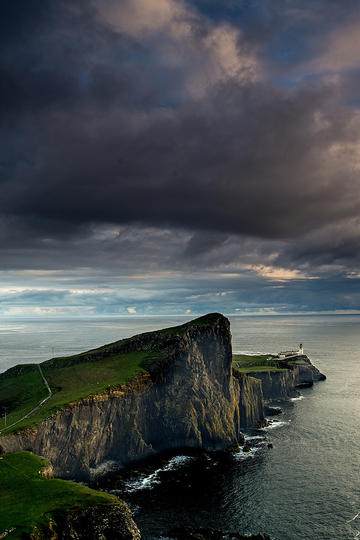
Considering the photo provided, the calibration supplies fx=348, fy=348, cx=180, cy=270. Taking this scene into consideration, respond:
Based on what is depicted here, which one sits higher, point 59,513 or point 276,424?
point 59,513

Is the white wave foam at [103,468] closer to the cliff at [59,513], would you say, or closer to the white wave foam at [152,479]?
the white wave foam at [152,479]

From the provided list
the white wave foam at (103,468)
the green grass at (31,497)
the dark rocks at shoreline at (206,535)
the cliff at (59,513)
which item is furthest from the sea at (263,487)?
the green grass at (31,497)

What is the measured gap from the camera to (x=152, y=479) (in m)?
68.8

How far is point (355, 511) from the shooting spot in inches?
2231

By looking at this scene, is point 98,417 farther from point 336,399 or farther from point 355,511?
point 336,399

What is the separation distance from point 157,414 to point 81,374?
83.4 ft

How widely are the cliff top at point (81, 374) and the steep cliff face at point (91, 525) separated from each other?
96.3ft

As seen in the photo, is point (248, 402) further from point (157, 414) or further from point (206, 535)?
point (206, 535)

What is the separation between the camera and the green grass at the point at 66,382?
74.4 m

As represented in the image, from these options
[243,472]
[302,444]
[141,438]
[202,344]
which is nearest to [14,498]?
[141,438]

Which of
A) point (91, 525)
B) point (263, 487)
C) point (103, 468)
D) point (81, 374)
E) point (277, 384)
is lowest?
point (263, 487)

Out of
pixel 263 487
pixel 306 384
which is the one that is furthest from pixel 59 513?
pixel 306 384

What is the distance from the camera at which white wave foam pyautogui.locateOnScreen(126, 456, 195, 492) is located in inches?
2584

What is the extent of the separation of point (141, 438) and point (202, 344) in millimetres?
28432
